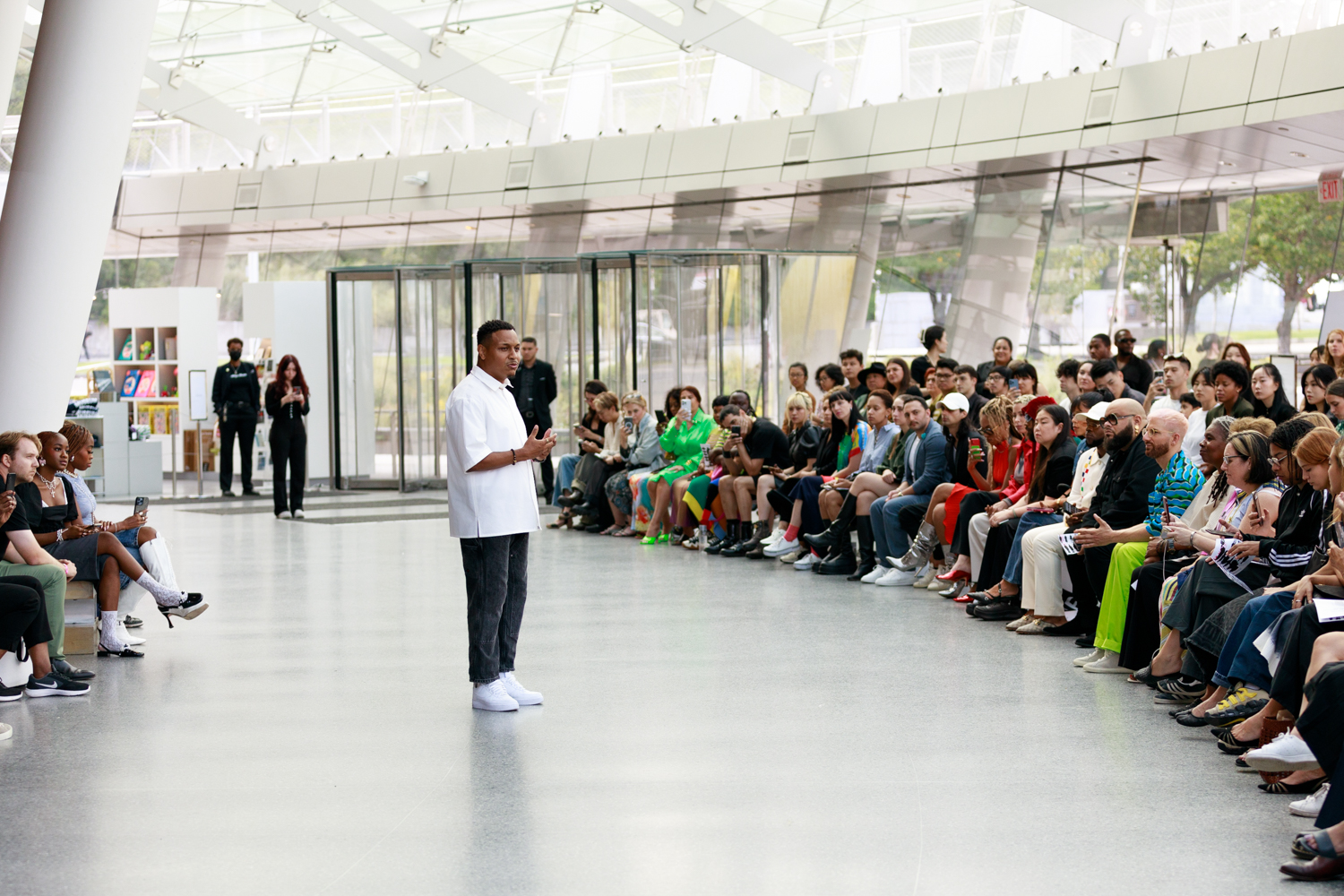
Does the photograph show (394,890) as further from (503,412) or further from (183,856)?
(503,412)

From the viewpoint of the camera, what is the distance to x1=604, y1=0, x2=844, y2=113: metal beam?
17.9 meters

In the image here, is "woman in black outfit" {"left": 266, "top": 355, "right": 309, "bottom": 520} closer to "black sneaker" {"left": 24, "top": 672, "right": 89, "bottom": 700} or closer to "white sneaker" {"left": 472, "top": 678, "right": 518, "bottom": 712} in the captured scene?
"black sneaker" {"left": 24, "top": 672, "right": 89, "bottom": 700}

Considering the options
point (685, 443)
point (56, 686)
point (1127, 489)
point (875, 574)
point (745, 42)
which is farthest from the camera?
point (745, 42)

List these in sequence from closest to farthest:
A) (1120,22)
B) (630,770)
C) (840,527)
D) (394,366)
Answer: (630,770) → (840,527) → (1120,22) → (394,366)

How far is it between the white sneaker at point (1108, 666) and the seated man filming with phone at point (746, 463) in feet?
16.3

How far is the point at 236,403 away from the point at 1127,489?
45.0 ft

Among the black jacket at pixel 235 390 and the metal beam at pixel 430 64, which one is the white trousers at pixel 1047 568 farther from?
the metal beam at pixel 430 64

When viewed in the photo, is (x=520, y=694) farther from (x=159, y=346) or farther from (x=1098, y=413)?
(x=159, y=346)

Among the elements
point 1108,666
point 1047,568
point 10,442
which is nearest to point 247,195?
point 10,442

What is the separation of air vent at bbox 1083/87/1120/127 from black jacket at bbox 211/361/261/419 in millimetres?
10812

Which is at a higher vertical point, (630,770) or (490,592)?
(490,592)

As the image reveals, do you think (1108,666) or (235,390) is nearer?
(1108,666)

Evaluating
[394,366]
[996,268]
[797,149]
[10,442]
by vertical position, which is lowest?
[394,366]

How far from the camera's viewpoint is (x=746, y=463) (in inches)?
468
